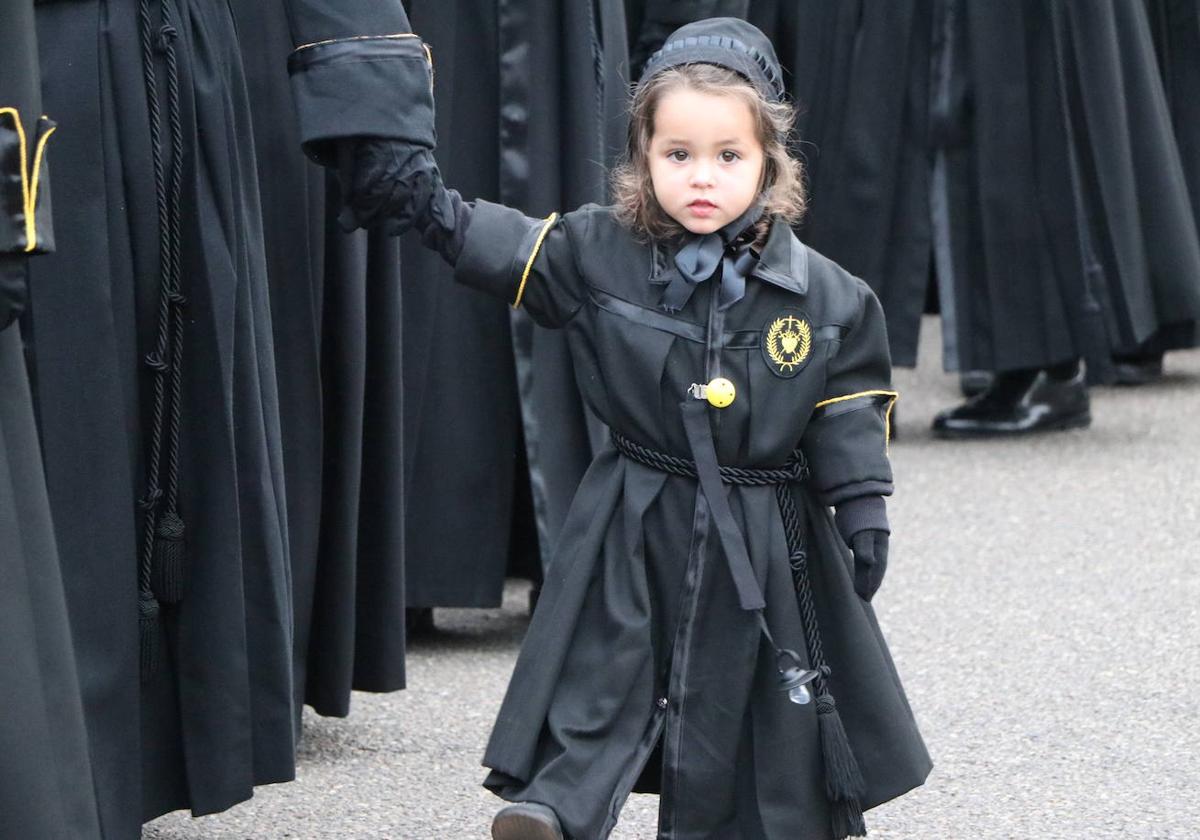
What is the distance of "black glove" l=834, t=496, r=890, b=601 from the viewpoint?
287 centimetres

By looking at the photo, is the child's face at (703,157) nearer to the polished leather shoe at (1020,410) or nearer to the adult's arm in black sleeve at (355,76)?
the adult's arm in black sleeve at (355,76)

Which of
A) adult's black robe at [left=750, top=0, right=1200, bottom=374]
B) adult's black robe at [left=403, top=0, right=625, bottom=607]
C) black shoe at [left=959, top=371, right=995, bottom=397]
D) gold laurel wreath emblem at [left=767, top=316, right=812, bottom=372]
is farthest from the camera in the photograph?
black shoe at [left=959, top=371, right=995, bottom=397]

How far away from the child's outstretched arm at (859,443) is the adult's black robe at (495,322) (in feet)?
4.22

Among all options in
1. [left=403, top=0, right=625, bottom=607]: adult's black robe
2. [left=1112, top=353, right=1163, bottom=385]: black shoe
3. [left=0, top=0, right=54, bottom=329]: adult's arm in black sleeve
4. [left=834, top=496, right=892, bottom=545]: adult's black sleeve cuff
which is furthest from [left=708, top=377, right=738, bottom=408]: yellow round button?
[left=1112, top=353, right=1163, bottom=385]: black shoe

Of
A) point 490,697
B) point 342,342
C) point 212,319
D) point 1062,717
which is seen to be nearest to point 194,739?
point 212,319

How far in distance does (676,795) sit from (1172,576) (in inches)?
A: 93.5

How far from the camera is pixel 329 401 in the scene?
3545 millimetres

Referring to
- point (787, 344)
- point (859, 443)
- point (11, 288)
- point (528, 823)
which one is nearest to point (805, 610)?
point (859, 443)

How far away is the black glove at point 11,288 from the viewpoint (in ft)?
7.61

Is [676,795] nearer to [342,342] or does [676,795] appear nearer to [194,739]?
[194,739]

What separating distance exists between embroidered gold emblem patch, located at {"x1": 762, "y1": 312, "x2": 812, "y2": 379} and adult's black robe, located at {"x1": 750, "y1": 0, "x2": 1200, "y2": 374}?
11.8 ft

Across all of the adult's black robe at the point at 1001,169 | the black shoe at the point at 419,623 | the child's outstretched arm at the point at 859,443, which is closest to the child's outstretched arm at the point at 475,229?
the child's outstretched arm at the point at 859,443

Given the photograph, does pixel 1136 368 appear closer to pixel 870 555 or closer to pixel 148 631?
pixel 870 555

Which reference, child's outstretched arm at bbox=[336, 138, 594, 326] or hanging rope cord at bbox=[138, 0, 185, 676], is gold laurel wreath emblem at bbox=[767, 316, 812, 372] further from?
hanging rope cord at bbox=[138, 0, 185, 676]
